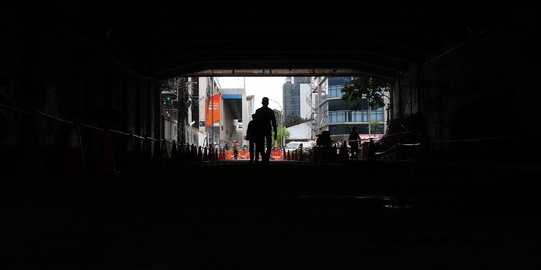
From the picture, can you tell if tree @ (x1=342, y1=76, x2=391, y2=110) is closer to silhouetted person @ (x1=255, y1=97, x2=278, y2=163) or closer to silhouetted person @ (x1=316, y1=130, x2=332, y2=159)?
silhouetted person @ (x1=316, y1=130, x2=332, y2=159)

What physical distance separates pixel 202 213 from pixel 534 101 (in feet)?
34.1

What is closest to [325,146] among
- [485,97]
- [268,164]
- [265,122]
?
[268,164]

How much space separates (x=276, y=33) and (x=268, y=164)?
4752 mm

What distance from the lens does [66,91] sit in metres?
12.8

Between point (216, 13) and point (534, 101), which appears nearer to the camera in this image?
point (534, 101)

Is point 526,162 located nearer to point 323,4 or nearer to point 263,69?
point 323,4

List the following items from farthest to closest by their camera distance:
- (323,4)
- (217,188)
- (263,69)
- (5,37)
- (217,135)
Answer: (217,135) < (263,69) < (323,4) < (5,37) < (217,188)

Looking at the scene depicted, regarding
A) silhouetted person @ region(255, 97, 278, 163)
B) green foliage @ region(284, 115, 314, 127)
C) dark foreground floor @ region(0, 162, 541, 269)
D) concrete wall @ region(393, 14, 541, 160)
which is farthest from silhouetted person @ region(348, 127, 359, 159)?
green foliage @ region(284, 115, 314, 127)

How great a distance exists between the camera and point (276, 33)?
17328mm

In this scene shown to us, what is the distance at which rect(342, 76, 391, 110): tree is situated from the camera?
25516 mm

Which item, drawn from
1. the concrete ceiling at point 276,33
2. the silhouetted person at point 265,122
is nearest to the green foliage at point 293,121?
the concrete ceiling at point 276,33

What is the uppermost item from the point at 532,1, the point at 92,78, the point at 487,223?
the point at 532,1

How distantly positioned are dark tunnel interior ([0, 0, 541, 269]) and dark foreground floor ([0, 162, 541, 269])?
0.06 ft

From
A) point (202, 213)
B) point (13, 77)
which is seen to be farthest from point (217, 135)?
point (202, 213)
